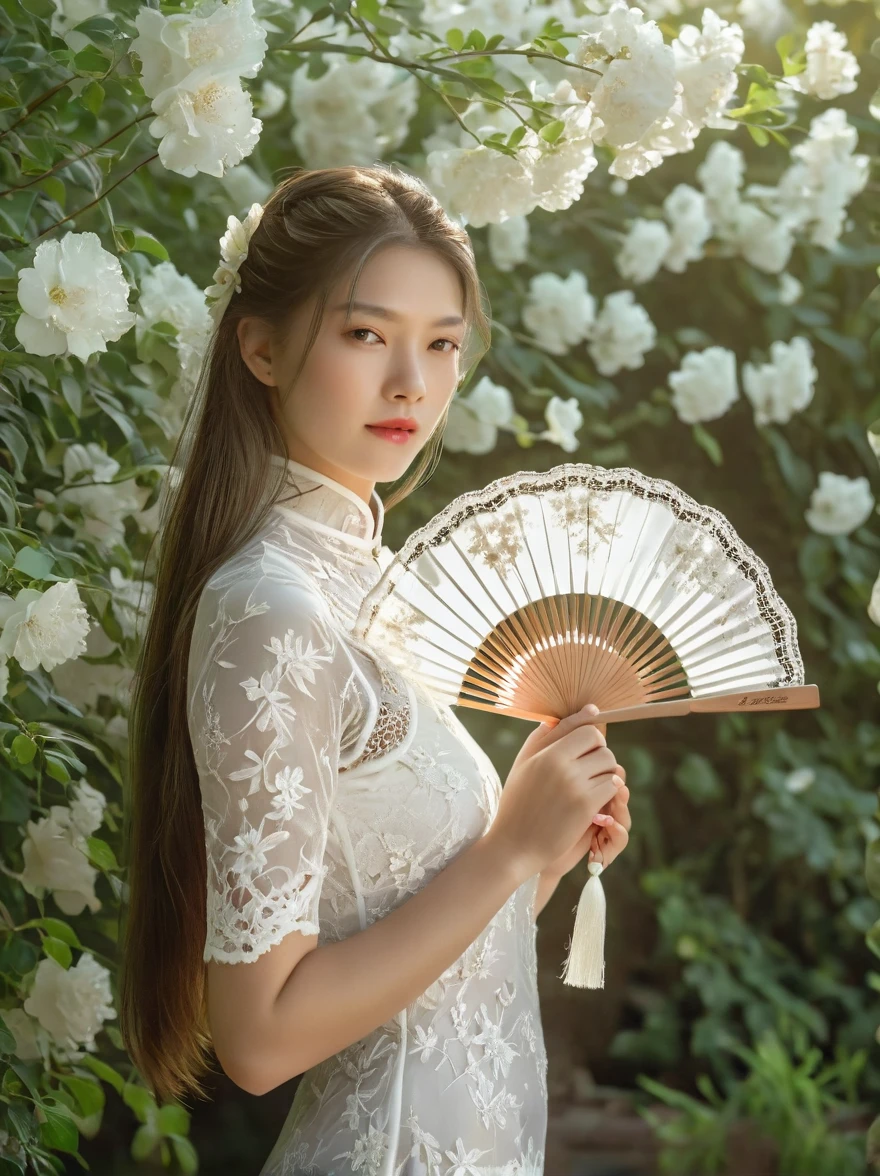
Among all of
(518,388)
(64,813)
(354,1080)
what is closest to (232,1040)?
(354,1080)

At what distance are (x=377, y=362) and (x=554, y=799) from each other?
54 cm

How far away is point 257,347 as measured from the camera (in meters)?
1.61

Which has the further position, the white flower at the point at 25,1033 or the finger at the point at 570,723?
the white flower at the point at 25,1033

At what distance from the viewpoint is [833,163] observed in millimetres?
3008

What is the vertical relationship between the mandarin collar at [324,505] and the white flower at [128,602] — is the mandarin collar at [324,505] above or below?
above

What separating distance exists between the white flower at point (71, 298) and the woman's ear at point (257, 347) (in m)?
0.17

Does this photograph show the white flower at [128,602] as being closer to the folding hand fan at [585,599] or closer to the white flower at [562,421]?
the folding hand fan at [585,599]

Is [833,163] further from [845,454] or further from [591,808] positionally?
[591,808]

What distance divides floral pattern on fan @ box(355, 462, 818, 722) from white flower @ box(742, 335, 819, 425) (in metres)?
1.82

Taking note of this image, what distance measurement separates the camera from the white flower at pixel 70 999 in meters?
1.75

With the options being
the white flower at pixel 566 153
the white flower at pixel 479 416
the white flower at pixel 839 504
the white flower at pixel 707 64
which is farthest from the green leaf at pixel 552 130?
the white flower at pixel 839 504

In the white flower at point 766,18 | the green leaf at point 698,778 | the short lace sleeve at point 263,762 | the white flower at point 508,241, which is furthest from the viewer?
the green leaf at point 698,778

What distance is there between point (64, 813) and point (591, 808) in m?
0.78

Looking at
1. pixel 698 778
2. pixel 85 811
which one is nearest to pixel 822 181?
pixel 698 778
